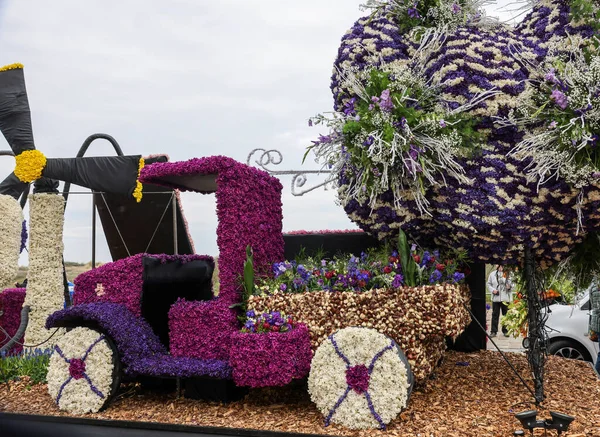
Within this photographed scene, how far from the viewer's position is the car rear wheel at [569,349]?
925cm

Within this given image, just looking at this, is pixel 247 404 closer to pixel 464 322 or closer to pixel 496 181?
pixel 464 322

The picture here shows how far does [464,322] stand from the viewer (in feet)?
21.5

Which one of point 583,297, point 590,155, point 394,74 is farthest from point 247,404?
point 583,297

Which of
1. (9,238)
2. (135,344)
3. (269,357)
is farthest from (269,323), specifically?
(9,238)

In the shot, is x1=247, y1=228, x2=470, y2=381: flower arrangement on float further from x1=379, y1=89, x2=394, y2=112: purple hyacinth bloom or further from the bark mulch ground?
x1=379, y1=89, x2=394, y2=112: purple hyacinth bloom

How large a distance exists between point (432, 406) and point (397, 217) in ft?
6.64

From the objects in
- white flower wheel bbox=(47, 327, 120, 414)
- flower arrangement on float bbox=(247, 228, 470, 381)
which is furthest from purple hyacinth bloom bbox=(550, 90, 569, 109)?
white flower wheel bbox=(47, 327, 120, 414)

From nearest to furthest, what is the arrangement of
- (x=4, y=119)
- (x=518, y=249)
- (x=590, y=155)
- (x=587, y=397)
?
(x=590, y=155)
(x=518, y=249)
(x=587, y=397)
(x=4, y=119)

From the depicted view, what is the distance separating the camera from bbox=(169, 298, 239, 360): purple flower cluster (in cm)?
648

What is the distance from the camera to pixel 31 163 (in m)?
9.58

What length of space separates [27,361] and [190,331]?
12.1ft

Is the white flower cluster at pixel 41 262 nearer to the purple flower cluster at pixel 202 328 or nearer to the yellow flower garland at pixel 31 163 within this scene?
the yellow flower garland at pixel 31 163

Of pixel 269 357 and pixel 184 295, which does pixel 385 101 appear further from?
pixel 184 295

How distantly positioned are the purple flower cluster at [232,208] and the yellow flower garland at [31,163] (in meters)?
3.50
